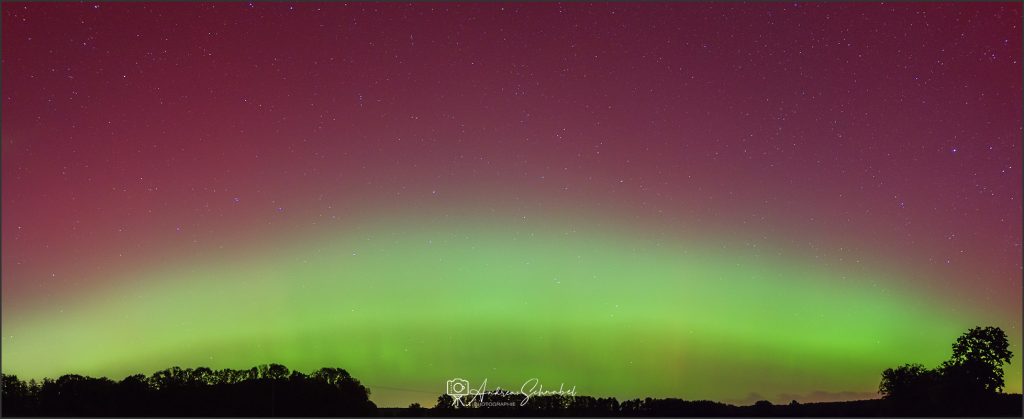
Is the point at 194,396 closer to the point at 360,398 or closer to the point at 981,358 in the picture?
the point at 360,398

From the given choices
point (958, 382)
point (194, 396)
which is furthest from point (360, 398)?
point (958, 382)

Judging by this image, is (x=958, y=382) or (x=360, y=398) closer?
(x=958, y=382)

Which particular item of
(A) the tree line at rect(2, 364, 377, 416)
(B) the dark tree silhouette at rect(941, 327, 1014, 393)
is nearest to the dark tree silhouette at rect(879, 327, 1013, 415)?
(B) the dark tree silhouette at rect(941, 327, 1014, 393)

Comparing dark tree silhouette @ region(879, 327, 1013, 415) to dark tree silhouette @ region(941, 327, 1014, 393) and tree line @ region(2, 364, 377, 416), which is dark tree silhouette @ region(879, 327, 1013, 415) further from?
tree line @ region(2, 364, 377, 416)

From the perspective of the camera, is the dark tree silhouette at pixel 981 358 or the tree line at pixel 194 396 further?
the tree line at pixel 194 396

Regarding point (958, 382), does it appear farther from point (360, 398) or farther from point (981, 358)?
point (360, 398)

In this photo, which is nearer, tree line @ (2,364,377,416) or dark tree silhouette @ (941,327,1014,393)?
dark tree silhouette @ (941,327,1014,393)

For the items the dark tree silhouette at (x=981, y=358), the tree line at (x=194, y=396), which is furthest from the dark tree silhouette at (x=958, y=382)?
the tree line at (x=194, y=396)

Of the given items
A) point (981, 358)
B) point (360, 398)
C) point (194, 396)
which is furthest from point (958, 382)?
point (194, 396)

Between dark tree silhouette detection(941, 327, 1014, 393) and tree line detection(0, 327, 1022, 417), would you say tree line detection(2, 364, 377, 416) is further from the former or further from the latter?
dark tree silhouette detection(941, 327, 1014, 393)

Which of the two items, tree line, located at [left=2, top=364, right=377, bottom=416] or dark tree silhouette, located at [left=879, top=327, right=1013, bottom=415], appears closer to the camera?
dark tree silhouette, located at [left=879, top=327, right=1013, bottom=415]

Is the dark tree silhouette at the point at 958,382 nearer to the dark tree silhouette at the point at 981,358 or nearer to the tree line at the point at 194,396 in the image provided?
the dark tree silhouette at the point at 981,358

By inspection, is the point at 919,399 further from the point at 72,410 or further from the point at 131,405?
the point at 72,410

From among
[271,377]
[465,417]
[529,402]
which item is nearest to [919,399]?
[529,402]
